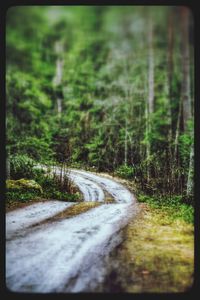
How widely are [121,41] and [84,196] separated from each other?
2.07m

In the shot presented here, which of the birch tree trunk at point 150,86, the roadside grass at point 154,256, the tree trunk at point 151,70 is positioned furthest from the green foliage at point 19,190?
the tree trunk at point 151,70

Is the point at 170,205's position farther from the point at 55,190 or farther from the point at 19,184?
the point at 19,184

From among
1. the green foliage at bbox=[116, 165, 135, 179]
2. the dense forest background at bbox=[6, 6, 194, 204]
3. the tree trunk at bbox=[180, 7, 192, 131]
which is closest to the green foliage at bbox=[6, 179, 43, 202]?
Answer: the dense forest background at bbox=[6, 6, 194, 204]

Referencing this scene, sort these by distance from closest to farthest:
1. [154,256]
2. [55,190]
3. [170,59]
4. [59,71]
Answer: [154,256] → [55,190] → [59,71] → [170,59]

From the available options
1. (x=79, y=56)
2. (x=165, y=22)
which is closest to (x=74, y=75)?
(x=79, y=56)

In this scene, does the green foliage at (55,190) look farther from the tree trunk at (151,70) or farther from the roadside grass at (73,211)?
the tree trunk at (151,70)

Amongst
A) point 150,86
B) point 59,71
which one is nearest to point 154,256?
point 59,71

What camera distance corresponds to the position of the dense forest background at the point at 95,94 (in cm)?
311

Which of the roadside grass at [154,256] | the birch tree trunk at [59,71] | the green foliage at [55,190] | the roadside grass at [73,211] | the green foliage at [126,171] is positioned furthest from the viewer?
the green foliage at [126,171]

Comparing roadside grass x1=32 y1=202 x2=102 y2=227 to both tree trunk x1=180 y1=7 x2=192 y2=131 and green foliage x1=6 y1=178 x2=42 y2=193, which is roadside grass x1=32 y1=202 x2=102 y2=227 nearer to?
green foliage x1=6 y1=178 x2=42 y2=193

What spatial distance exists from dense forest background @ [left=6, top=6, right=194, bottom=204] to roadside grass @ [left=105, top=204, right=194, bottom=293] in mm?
475

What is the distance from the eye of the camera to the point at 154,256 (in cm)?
288

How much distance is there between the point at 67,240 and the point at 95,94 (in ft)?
7.27

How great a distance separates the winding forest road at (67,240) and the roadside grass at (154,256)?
0.15m
